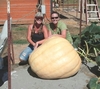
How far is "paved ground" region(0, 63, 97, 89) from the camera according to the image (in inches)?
153

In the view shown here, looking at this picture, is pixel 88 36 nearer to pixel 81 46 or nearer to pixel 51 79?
pixel 81 46

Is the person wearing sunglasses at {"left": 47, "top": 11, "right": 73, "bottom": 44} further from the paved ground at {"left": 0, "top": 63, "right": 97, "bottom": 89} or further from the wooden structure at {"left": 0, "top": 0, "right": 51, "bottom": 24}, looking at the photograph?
the wooden structure at {"left": 0, "top": 0, "right": 51, "bottom": 24}

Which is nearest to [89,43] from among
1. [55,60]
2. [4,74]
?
[55,60]

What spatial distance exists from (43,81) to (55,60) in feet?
1.30

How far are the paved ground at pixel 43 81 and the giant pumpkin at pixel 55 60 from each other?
101mm

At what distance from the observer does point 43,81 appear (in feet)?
13.4

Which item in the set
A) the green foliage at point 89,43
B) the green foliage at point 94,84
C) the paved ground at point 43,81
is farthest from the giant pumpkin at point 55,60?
the green foliage at point 89,43

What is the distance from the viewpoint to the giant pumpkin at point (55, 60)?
3.98m

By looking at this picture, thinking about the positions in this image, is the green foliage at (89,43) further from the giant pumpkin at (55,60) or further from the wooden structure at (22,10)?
the wooden structure at (22,10)

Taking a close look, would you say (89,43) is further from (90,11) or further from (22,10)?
(90,11)

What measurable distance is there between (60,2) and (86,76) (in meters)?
16.2

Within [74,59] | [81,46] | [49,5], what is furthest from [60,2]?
[74,59]

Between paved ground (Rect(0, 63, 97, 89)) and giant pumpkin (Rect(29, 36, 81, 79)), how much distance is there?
10 centimetres

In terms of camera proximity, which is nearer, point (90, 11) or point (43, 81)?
point (43, 81)
